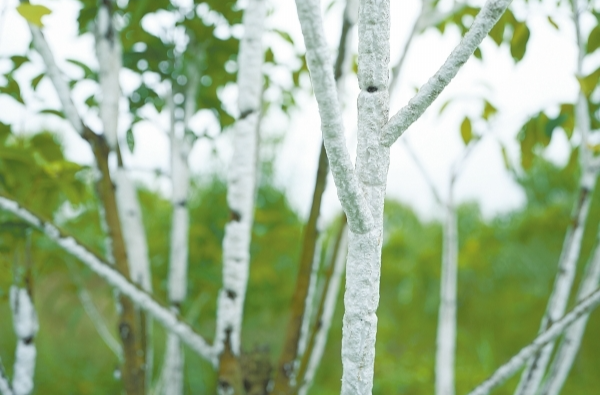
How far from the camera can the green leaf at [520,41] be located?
1085 millimetres

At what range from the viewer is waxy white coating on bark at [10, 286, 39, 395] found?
3.29 feet

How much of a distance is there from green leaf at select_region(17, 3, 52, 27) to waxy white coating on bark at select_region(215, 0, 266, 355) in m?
0.37

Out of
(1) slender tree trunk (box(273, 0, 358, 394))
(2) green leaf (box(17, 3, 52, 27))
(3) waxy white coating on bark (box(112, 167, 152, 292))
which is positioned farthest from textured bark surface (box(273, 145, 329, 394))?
(2) green leaf (box(17, 3, 52, 27))

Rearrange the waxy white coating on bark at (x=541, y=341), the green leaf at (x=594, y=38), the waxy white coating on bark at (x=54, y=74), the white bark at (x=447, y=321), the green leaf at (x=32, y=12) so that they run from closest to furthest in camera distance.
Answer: the green leaf at (x=32, y=12) < the waxy white coating on bark at (x=541, y=341) < the waxy white coating on bark at (x=54, y=74) < the green leaf at (x=594, y=38) < the white bark at (x=447, y=321)

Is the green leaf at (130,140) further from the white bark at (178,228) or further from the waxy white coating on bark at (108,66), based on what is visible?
the white bark at (178,228)

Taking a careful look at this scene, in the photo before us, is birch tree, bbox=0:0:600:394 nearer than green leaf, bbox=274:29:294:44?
Yes

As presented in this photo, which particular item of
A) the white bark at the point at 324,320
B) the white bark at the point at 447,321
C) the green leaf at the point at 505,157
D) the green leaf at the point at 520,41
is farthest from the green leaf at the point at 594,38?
the white bark at the point at 324,320

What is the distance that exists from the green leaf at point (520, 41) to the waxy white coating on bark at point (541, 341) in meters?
0.56

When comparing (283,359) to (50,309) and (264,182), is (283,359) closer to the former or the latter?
(264,182)

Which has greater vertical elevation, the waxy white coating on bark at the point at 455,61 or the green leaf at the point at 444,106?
the green leaf at the point at 444,106

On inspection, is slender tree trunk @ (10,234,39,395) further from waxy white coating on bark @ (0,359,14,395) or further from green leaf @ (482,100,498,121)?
green leaf @ (482,100,498,121)

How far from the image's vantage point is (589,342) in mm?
2906

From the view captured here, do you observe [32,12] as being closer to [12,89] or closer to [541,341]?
[12,89]

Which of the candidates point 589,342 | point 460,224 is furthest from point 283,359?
point 460,224
